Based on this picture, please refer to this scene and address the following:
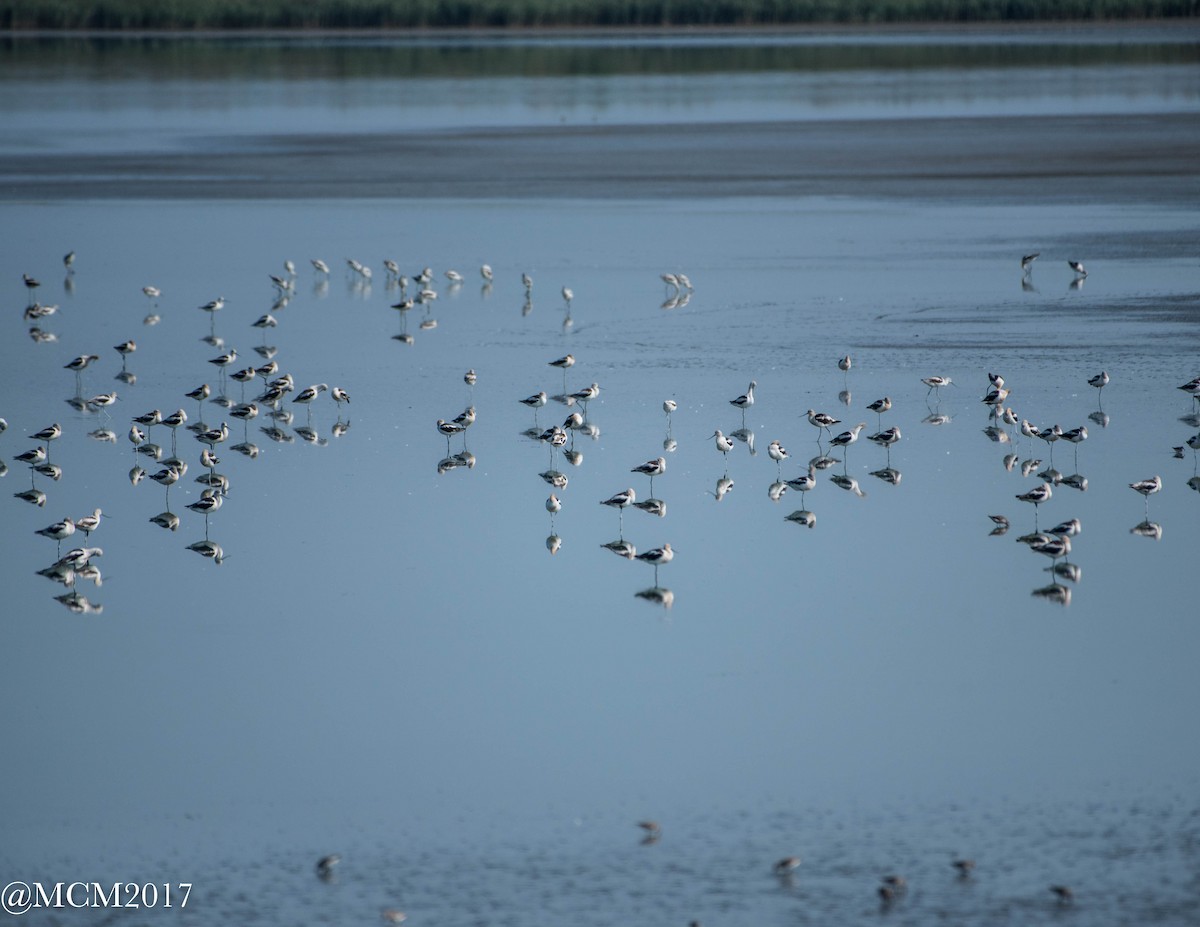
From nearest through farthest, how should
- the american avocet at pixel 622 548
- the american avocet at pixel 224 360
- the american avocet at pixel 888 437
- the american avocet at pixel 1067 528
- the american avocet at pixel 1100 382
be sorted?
the american avocet at pixel 1067 528 < the american avocet at pixel 622 548 < the american avocet at pixel 888 437 < the american avocet at pixel 1100 382 < the american avocet at pixel 224 360

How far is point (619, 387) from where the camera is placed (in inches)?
639

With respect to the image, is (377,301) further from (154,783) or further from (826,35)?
(826,35)

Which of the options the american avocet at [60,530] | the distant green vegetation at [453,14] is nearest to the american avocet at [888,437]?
the american avocet at [60,530]

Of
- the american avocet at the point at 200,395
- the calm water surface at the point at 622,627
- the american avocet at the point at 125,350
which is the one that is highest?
the american avocet at the point at 125,350

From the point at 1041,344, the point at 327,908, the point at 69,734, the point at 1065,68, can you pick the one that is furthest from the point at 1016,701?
the point at 1065,68

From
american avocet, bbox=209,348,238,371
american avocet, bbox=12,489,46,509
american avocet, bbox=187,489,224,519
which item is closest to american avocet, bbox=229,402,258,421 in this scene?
american avocet, bbox=209,348,238,371

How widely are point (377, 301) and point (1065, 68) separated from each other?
121 feet

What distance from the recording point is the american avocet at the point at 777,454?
13555mm

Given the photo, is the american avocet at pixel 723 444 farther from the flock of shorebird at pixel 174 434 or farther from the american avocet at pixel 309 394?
the american avocet at pixel 309 394

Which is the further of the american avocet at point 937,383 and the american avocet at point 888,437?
the american avocet at point 937,383

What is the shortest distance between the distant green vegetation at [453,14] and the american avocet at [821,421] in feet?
232

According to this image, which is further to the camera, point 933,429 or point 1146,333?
point 1146,333

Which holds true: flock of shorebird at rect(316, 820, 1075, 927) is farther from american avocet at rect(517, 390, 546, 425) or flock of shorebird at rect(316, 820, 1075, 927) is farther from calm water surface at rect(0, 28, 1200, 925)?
american avocet at rect(517, 390, 546, 425)

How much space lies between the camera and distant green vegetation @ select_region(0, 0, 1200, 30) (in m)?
85.2
